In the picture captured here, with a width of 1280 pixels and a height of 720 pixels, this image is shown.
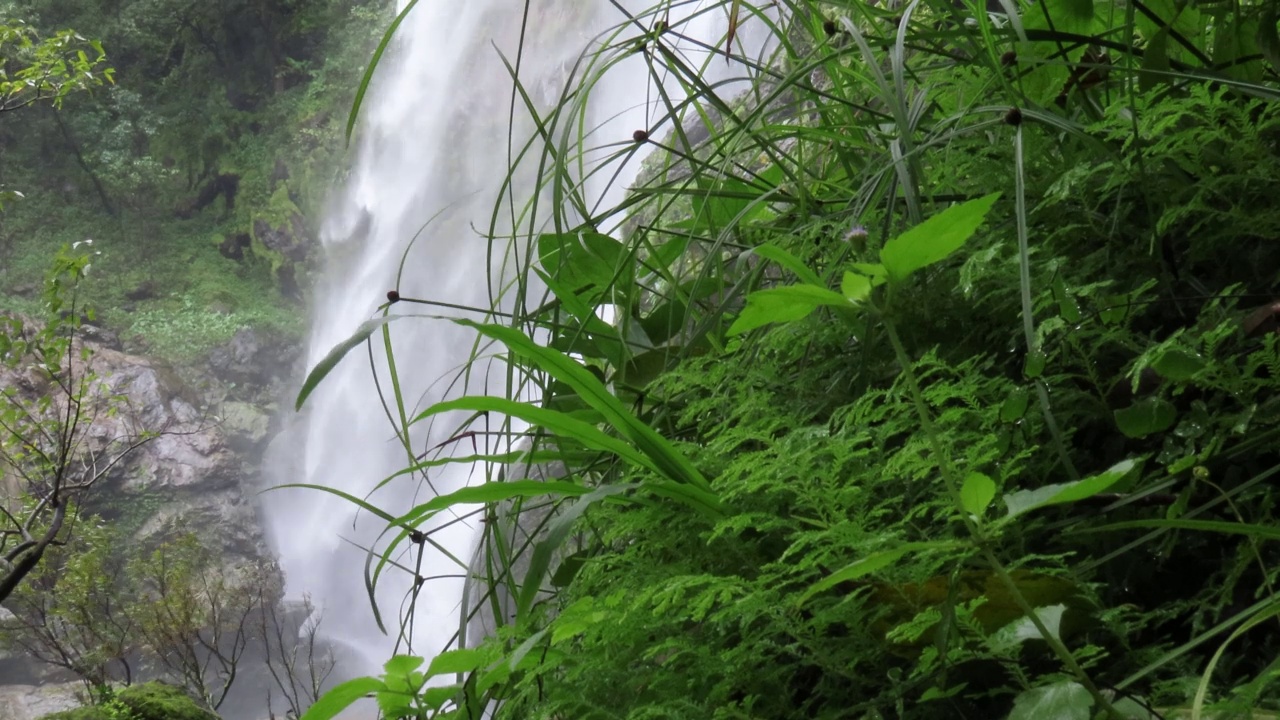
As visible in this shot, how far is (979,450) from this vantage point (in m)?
0.29

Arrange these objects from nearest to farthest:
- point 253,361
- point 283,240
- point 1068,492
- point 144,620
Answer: point 1068,492 < point 144,620 < point 253,361 < point 283,240

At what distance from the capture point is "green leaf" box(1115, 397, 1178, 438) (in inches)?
10.7

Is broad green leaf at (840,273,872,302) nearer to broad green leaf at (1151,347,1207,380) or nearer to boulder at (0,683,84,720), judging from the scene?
broad green leaf at (1151,347,1207,380)

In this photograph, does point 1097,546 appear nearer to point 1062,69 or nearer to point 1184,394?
point 1184,394

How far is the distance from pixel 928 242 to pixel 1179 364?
106mm

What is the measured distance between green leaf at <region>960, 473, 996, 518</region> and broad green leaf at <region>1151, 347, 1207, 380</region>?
10cm

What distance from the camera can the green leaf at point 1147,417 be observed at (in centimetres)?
27

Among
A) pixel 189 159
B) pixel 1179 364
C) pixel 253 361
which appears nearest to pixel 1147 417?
pixel 1179 364

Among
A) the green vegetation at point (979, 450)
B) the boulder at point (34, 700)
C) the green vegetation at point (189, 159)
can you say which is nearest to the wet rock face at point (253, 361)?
the green vegetation at point (189, 159)

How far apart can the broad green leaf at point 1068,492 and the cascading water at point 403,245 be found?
7.94m

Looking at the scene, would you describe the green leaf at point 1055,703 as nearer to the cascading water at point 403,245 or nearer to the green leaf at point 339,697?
the green leaf at point 339,697

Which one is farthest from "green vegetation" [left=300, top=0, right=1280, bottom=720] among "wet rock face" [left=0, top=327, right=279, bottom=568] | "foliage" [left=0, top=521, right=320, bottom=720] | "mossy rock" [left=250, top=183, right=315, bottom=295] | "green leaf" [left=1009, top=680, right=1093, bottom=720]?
"mossy rock" [left=250, top=183, right=315, bottom=295]

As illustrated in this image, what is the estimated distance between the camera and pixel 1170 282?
34cm

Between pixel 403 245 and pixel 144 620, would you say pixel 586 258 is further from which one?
pixel 403 245
